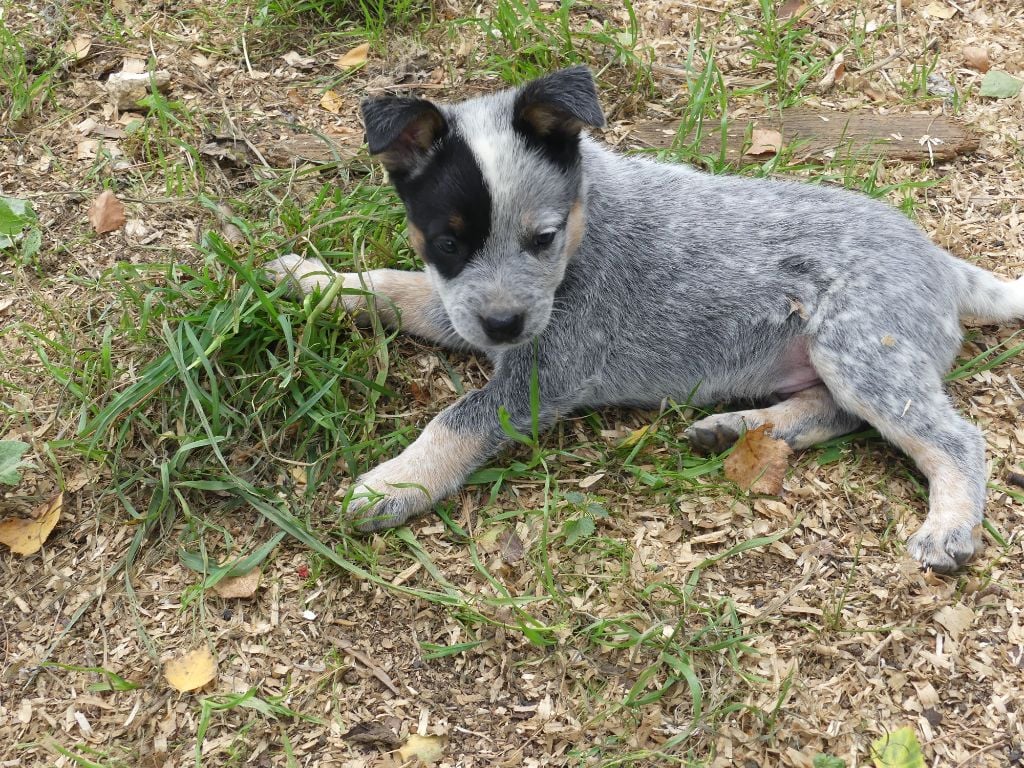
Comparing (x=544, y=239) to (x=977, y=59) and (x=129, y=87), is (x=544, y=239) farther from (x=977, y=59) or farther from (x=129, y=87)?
(x=977, y=59)

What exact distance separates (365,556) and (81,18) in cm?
405

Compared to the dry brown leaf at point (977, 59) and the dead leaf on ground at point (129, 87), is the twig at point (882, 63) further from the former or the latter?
the dead leaf on ground at point (129, 87)

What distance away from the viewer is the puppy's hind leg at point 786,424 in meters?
4.10

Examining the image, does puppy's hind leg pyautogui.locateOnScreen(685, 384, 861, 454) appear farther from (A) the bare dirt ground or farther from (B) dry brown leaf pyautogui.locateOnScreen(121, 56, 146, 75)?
(B) dry brown leaf pyautogui.locateOnScreen(121, 56, 146, 75)

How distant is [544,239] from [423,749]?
80.3 inches

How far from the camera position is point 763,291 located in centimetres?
421

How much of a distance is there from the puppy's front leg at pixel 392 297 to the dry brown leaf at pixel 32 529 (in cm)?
140

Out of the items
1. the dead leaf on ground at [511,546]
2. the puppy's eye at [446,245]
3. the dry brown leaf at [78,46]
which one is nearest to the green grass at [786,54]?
the puppy's eye at [446,245]

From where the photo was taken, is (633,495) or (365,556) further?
(633,495)

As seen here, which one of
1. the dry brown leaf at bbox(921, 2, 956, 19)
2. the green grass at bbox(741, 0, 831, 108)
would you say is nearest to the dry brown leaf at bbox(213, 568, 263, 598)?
the green grass at bbox(741, 0, 831, 108)

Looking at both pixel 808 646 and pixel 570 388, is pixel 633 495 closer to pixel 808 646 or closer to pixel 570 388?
pixel 570 388

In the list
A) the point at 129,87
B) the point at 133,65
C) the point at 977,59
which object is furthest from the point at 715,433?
the point at 133,65

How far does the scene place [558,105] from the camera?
364 cm

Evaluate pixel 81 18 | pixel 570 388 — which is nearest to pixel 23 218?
pixel 81 18
